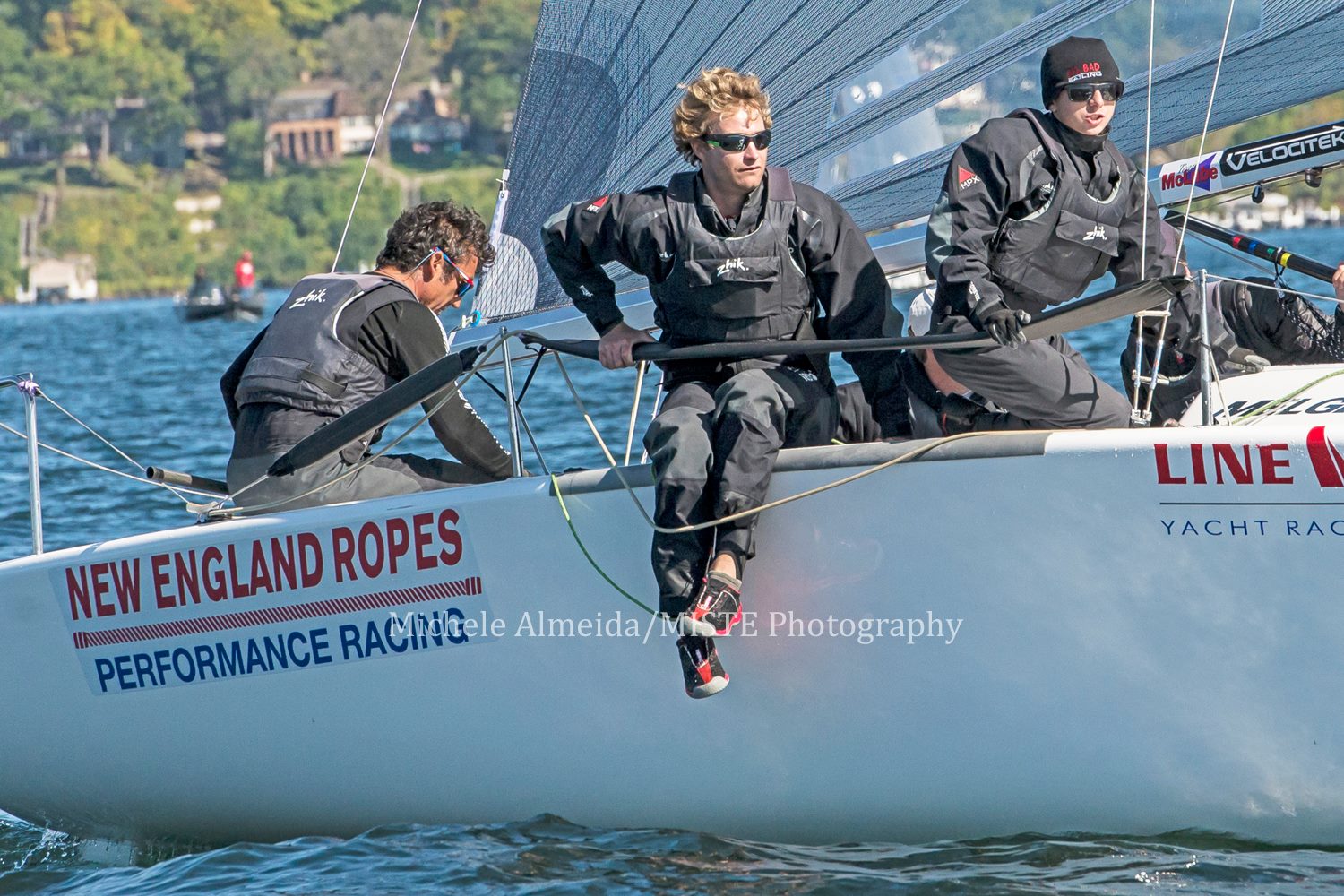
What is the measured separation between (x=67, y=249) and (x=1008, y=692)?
75.9m

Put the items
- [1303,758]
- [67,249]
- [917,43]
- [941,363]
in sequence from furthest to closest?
[67,249], [917,43], [941,363], [1303,758]

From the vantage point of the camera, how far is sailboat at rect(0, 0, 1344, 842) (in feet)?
10.6

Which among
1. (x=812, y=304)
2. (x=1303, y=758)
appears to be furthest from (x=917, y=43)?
(x=1303, y=758)

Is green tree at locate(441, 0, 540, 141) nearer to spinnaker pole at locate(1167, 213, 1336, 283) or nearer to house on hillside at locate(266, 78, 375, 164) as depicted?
house on hillside at locate(266, 78, 375, 164)

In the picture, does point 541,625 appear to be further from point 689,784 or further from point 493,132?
point 493,132

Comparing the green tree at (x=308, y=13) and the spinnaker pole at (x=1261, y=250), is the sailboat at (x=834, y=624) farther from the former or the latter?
the green tree at (x=308, y=13)

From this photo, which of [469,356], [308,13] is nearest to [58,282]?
[308,13]

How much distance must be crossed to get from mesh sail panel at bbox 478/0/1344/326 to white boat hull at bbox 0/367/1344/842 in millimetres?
1281

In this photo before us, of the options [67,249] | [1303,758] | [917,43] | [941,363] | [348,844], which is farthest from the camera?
[67,249]

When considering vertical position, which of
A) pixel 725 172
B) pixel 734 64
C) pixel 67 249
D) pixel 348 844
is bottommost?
pixel 348 844

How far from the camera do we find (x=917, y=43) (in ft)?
14.9

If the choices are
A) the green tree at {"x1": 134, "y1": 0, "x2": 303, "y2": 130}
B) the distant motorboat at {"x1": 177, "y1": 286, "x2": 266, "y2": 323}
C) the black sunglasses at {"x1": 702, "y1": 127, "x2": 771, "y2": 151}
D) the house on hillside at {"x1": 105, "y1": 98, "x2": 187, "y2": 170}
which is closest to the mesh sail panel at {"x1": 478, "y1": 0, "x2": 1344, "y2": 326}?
the black sunglasses at {"x1": 702, "y1": 127, "x2": 771, "y2": 151}

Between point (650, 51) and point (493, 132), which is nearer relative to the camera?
point (650, 51)

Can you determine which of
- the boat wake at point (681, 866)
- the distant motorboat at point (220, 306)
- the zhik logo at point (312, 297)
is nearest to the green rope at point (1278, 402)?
the boat wake at point (681, 866)
